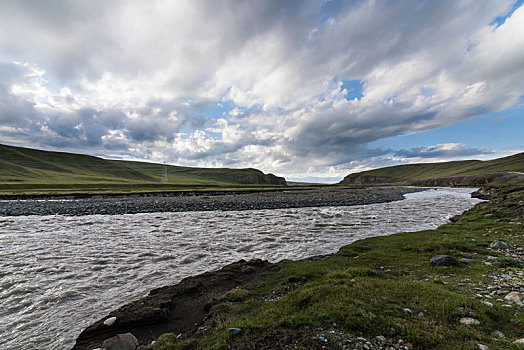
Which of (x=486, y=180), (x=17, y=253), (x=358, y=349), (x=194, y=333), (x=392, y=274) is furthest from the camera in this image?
(x=486, y=180)

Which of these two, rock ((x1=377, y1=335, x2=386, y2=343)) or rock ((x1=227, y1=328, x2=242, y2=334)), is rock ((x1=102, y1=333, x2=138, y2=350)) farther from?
rock ((x1=377, y1=335, x2=386, y2=343))

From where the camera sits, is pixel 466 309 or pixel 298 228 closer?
pixel 466 309

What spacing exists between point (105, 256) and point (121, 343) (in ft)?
36.6

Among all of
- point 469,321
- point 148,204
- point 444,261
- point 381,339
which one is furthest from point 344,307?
point 148,204

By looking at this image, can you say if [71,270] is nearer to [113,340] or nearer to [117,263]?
[117,263]

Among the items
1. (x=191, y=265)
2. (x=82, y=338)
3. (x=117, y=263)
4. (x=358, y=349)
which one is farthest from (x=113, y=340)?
(x=117, y=263)

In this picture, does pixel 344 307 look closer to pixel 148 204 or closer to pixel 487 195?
pixel 148 204

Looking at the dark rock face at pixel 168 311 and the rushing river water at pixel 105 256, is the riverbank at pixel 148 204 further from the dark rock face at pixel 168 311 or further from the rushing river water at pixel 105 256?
the dark rock face at pixel 168 311

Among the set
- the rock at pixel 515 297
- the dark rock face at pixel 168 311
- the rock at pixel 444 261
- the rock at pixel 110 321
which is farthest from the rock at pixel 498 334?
the rock at pixel 110 321

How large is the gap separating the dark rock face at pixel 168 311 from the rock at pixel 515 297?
860 centimetres

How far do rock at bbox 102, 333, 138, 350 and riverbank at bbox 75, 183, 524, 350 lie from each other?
472 millimetres

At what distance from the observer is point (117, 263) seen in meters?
14.0

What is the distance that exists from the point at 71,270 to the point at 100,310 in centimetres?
599

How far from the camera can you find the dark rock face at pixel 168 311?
23.4 feet
